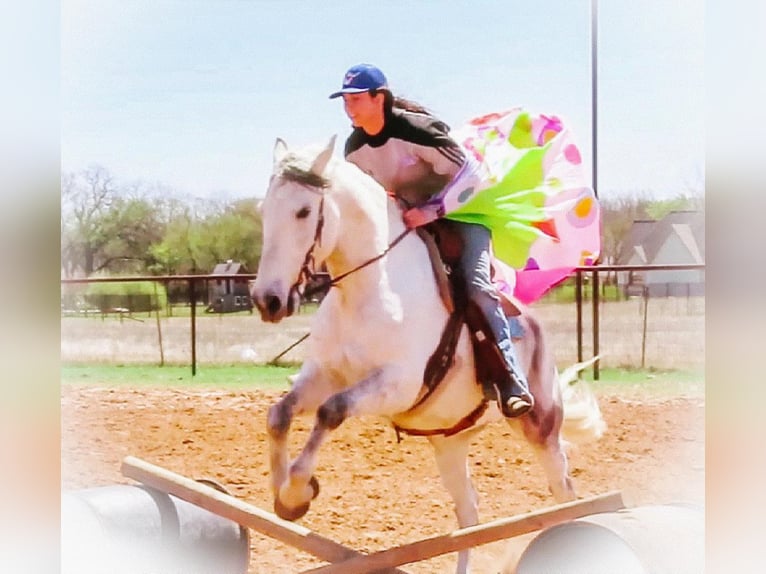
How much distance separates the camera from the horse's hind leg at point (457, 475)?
2.16m

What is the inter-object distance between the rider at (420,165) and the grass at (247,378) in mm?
257

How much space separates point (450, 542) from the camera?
2.00 metres

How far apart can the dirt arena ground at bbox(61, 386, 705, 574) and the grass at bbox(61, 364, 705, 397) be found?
0.02 m

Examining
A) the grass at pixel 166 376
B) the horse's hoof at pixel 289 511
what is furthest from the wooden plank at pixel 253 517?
the grass at pixel 166 376

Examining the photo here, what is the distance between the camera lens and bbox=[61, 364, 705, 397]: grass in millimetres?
Result: 2121

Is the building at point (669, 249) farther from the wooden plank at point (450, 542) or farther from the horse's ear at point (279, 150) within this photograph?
the horse's ear at point (279, 150)

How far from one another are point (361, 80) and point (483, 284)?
0.53 m

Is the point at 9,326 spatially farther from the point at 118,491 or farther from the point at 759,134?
the point at 759,134

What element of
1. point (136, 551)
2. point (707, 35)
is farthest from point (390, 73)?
point (136, 551)

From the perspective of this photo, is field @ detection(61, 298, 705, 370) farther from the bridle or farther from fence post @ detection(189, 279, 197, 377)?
the bridle

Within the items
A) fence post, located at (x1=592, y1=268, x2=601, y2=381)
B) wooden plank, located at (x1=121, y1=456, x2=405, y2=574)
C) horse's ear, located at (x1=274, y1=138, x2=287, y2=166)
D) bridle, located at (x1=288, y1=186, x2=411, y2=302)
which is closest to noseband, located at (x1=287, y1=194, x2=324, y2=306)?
bridle, located at (x1=288, y1=186, x2=411, y2=302)

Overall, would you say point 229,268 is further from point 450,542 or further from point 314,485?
point 450,542

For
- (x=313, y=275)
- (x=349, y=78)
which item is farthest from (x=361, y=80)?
(x=313, y=275)

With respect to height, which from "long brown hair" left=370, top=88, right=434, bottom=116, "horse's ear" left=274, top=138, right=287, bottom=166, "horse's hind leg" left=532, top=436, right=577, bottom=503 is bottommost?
"horse's hind leg" left=532, top=436, right=577, bottom=503
